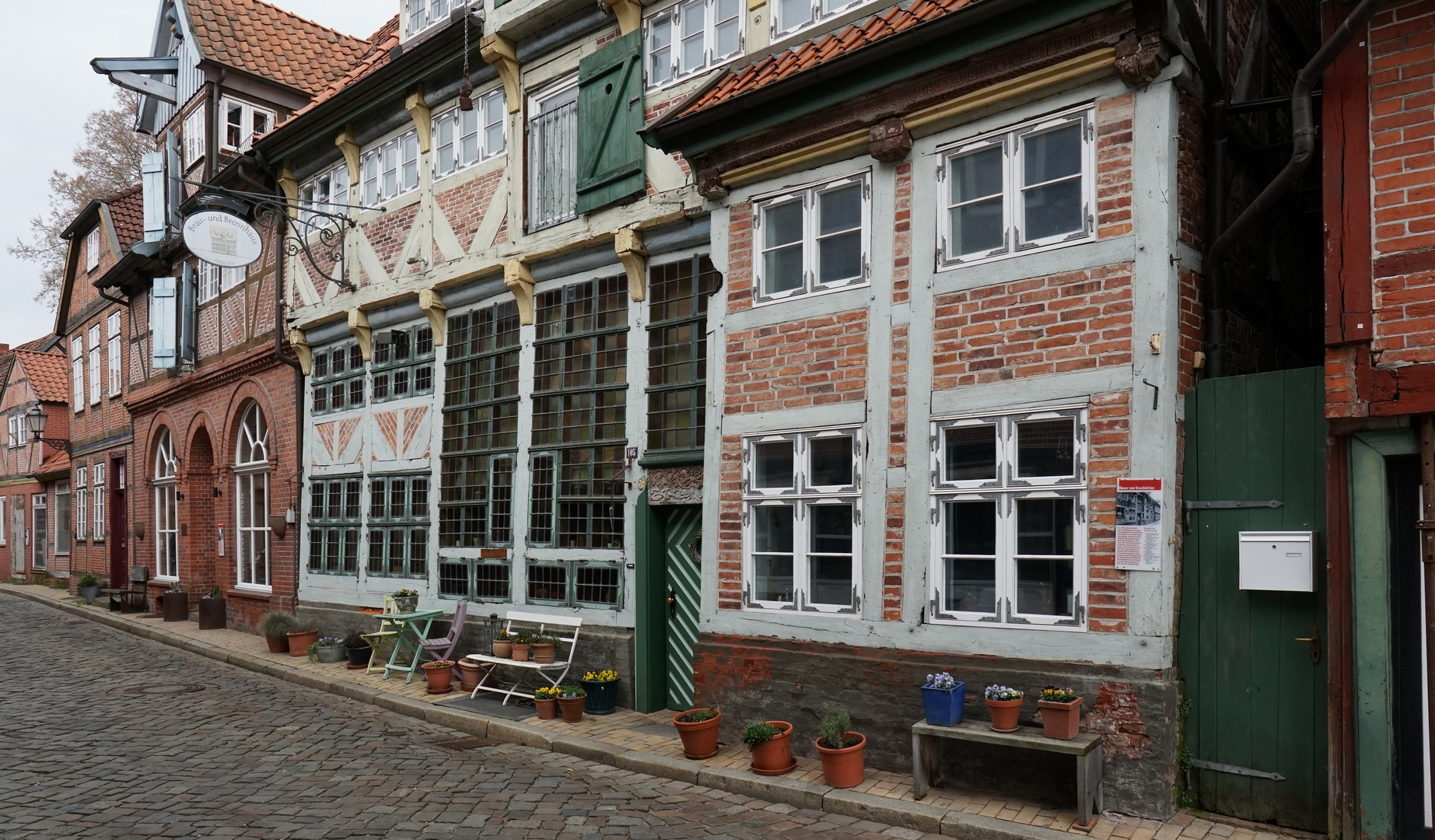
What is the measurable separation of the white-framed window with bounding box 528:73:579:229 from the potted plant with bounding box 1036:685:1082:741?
7.16 metres

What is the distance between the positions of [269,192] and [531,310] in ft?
24.2

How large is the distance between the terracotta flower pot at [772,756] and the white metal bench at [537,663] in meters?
3.01

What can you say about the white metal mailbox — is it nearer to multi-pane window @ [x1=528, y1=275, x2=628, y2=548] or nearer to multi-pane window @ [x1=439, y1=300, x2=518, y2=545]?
multi-pane window @ [x1=528, y1=275, x2=628, y2=548]

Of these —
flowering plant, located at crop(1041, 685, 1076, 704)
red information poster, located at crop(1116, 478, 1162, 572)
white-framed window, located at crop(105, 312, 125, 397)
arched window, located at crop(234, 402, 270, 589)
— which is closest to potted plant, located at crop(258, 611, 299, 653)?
arched window, located at crop(234, 402, 270, 589)

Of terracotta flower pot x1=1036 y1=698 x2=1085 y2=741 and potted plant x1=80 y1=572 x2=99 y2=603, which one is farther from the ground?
terracotta flower pot x1=1036 y1=698 x2=1085 y2=741

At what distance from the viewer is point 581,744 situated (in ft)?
28.2

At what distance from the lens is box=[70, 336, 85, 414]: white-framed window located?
27094mm

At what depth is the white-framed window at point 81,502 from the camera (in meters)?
26.4

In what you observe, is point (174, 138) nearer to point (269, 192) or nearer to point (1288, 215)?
point (269, 192)

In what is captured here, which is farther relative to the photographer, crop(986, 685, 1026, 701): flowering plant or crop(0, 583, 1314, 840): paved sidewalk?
crop(986, 685, 1026, 701): flowering plant

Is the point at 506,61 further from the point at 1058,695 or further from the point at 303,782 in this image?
the point at 1058,695

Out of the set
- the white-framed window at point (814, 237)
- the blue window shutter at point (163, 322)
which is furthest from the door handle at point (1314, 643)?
the blue window shutter at point (163, 322)

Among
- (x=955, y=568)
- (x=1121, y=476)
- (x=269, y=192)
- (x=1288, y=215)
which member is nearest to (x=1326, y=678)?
(x=1121, y=476)

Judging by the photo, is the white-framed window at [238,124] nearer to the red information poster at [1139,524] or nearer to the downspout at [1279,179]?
the downspout at [1279,179]
